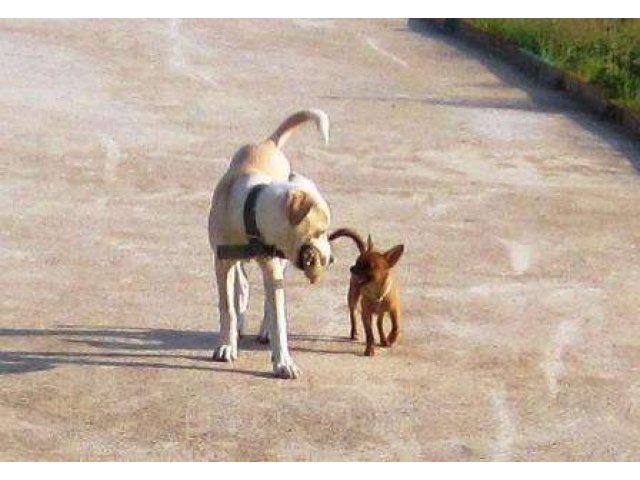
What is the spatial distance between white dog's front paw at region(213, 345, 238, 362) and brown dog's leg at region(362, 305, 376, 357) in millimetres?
649

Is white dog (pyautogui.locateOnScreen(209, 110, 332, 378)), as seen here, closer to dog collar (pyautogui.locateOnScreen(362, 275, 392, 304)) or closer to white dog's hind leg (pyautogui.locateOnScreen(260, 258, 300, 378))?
white dog's hind leg (pyautogui.locateOnScreen(260, 258, 300, 378))

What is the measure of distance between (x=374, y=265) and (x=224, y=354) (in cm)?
83

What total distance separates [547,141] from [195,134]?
10.0 feet

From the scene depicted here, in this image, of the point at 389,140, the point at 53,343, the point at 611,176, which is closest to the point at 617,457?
the point at 53,343

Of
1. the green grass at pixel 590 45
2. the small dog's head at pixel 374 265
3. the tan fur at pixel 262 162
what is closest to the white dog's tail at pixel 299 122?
the tan fur at pixel 262 162

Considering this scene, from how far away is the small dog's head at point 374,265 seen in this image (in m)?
7.16

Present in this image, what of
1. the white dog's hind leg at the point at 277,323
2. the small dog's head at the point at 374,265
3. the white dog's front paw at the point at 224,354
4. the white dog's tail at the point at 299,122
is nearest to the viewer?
the white dog's hind leg at the point at 277,323

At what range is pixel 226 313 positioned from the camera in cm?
720

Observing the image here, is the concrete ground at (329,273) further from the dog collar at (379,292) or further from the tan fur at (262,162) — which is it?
the tan fur at (262,162)

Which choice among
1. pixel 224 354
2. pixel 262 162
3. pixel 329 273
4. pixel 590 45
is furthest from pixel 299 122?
pixel 590 45

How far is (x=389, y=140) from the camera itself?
42.9 feet

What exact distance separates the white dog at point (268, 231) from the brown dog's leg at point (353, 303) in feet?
1.19

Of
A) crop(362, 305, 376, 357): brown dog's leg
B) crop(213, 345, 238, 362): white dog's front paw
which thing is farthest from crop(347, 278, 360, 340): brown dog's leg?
crop(213, 345, 238, 362): white dog's front paw

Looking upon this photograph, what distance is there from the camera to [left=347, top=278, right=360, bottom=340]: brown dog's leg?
7395 millimetres
